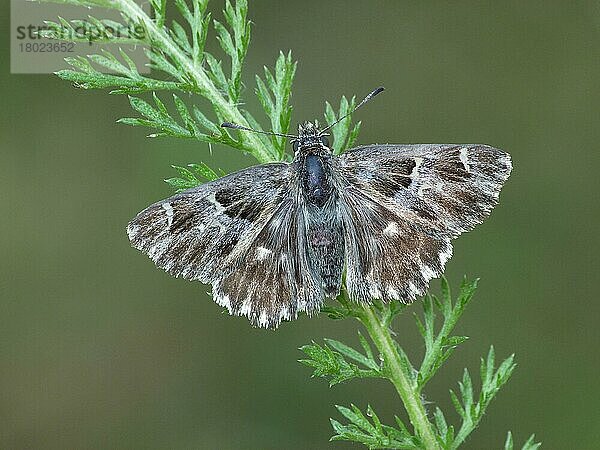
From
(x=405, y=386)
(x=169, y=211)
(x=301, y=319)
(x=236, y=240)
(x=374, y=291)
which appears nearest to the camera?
(x=405, y=386)

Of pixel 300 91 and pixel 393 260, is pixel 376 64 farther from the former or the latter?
pixel 393 260

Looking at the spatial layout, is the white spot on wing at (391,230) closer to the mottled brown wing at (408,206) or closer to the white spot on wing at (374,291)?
the mottled brown wing at (408,206)

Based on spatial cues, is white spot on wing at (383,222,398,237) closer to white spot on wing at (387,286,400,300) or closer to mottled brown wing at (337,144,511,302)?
mottled brown wing at (337,144,511,302)

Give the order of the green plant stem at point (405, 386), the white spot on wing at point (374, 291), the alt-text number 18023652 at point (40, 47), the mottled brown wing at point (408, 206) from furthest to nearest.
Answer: the alt-text number 18023652 at point (40, 47) → the mottled brown wing at point (408, 206) → the white spot on wing at point (374, 291) → the green plant stem at point (405, 386)

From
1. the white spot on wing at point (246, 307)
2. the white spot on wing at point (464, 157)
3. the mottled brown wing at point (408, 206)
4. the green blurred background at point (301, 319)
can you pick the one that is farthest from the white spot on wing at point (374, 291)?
the green blurred background at point (301, 319)

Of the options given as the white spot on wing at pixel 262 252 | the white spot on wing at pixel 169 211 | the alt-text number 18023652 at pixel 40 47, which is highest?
the alt-text number 18023652 at pixel 40 47

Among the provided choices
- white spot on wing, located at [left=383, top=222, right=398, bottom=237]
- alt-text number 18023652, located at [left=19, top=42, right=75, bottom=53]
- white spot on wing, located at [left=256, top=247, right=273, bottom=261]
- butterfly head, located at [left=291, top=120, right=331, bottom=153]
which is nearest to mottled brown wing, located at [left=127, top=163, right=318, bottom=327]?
white spot on wing, located at [left=256, top=247, right=273, bottom=261]

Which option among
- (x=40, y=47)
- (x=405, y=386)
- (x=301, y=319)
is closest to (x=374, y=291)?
(x=405, y=386)

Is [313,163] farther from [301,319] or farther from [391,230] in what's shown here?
[301,319]
